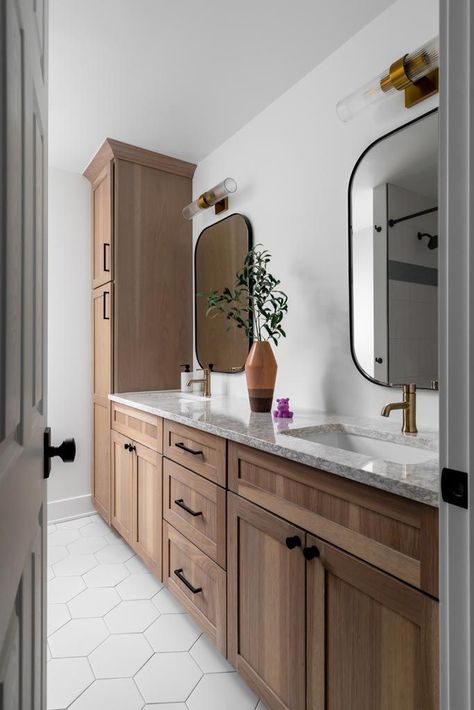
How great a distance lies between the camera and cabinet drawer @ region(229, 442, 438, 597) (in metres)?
0.87

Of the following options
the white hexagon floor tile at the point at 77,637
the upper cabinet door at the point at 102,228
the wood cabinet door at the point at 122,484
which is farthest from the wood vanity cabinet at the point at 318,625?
the upper cabinet door at the point at 102,228

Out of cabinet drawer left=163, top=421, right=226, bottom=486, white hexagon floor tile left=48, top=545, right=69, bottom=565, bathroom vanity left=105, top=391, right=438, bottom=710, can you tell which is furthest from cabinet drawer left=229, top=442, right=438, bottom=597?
white hexagon floor tile left=48, top=545, right=69, bottom=565

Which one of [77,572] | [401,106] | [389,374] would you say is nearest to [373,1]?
[401,106]

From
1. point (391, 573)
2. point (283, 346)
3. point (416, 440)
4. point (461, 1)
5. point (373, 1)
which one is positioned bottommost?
point (391, 573)

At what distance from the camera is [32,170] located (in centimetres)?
72

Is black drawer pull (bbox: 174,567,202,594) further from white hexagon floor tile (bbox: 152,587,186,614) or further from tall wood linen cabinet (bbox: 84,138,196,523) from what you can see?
tall wood linen cabinet (bbox: 84,138,196,523)

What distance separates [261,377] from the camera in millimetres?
1890

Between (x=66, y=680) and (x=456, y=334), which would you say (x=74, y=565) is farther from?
(x=456, y=334)

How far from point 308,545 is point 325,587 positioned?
0.34 ft

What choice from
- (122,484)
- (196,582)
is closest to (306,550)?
(196,582)

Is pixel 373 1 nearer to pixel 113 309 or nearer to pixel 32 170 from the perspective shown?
pixel 32 170

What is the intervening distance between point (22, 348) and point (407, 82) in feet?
4.71

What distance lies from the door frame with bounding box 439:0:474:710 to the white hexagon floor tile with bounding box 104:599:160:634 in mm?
1480

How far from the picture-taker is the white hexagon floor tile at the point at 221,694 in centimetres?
141
